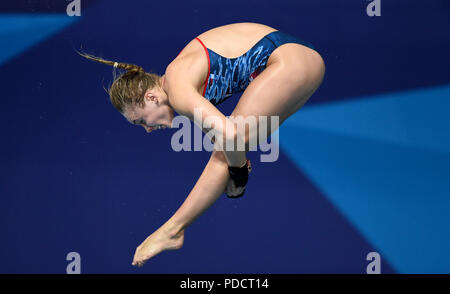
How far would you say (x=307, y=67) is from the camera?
6.35 feet

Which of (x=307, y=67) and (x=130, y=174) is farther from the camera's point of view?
Answer: (x=130, y=174)

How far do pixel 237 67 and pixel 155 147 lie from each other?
1.12m

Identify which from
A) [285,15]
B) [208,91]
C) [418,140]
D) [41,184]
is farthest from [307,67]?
[41,184]

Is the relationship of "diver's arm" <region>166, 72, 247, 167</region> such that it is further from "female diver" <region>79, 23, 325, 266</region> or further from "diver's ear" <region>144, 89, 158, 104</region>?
"diver's ear" <region>144, 89, 158, 104</region>

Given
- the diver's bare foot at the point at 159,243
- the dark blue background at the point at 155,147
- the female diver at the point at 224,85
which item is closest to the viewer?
the female diver at the point at 224,85

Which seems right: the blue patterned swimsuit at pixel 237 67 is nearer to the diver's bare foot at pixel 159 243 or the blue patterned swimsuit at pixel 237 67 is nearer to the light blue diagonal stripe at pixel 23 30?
the diver's bare foot at pixel 159 243

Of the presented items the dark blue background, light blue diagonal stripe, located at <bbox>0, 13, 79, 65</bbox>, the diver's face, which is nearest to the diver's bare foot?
the diver's face

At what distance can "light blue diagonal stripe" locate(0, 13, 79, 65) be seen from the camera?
114 inches

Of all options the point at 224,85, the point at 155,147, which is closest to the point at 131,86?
the point at 224,85

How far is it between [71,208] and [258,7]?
1.42m

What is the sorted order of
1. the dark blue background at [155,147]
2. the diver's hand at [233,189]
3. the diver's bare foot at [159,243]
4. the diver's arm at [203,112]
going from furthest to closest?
the dark blue background at [155,147] → the diver's bare foot at [159,243] → the diver's hand at [233,189] → the diver's arm at [203,112]

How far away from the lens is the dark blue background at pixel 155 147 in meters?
2.88

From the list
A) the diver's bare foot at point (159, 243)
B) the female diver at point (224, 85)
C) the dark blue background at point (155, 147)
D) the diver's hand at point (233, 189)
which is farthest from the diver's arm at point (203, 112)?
the dark blue background at point (155, 147)
